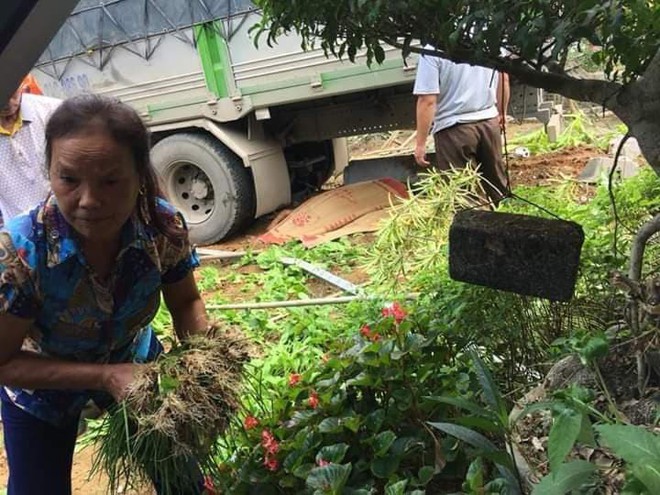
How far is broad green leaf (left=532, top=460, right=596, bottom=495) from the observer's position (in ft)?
3.50

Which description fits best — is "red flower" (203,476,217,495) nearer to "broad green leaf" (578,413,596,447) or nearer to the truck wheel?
"broad green leaf" (578,413,596,447)

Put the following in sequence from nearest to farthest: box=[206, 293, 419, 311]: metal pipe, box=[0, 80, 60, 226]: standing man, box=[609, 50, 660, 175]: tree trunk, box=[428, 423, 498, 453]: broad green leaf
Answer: box=[609, 50, 660, 175]: tree trunk → box=[428, 423, 498, 453]: broad green leaf → box=[0, 80, 60, 226]: standing man → box=[206, 293, 419, 311]: metal pipe

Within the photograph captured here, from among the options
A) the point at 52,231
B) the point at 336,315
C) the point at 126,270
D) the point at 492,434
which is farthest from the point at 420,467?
the point at 336,315

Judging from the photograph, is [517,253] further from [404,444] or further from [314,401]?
[314,401]

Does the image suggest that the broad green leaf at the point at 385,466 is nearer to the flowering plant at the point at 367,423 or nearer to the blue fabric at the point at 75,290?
the flowering plant at the point at 367,423

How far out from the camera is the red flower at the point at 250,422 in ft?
5.87

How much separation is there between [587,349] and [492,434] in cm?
37

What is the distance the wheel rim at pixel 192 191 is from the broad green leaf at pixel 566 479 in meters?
5.61

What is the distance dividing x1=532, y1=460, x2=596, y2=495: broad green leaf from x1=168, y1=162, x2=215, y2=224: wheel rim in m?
5.61

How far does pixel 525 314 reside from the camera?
204 centimetres

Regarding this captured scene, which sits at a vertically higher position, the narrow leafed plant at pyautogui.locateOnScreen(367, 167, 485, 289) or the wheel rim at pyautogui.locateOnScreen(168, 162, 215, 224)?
the narrow leafed plant at pyautogui.locateOnScreen(367, 167, 485, 289)

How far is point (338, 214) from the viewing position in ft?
20.4

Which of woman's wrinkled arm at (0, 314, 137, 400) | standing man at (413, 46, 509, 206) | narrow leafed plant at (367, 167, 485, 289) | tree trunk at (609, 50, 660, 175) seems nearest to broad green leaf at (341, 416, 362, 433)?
woman's wrinkled arm at (0, 314, 137, 400)

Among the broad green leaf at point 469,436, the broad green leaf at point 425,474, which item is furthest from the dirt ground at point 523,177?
the broad green leaf at point 469,436
